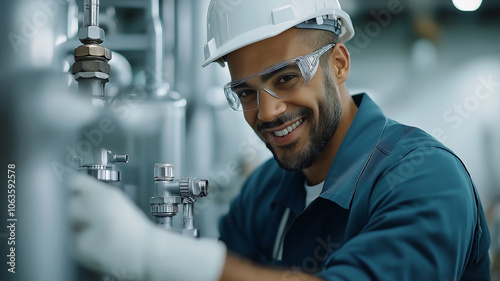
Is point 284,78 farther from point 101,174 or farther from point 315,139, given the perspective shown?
point 101,174

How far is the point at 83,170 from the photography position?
55 cm

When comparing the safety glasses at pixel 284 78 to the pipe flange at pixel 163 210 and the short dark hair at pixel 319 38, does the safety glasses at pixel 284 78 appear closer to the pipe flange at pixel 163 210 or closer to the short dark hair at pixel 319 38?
the short dark hair at pixel 319 38

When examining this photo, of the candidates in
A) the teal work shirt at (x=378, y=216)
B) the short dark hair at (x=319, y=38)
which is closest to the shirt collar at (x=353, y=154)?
the teal work shirt at (x=378, y=216)

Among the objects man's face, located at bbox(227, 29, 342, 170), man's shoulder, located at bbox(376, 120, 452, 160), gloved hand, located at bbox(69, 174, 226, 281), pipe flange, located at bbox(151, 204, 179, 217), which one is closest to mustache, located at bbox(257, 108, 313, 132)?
man's face, located at bbox(227, 29, 342, 170)

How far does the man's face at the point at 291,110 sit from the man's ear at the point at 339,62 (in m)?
0.03

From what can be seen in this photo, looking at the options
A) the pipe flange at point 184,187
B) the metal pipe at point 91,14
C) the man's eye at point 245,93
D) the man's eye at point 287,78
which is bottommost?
the pipe flange at point 184,187

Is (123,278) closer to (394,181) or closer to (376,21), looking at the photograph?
(394,181)

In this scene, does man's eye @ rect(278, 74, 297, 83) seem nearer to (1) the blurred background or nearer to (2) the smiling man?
(2) the smiling man

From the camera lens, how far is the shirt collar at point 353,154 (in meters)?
0.76

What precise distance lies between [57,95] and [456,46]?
1.12 m

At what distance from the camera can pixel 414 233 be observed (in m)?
0.60

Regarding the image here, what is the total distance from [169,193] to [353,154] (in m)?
0.32

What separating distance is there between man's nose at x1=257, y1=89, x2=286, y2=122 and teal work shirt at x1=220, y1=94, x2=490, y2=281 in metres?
0.13

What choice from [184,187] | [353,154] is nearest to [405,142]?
[353,154]
